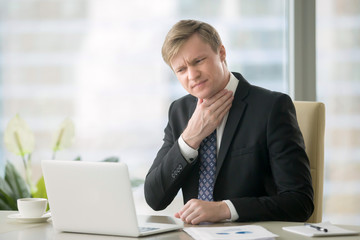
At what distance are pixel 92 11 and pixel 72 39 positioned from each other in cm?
24

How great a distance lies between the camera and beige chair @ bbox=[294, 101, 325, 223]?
7.01 ft

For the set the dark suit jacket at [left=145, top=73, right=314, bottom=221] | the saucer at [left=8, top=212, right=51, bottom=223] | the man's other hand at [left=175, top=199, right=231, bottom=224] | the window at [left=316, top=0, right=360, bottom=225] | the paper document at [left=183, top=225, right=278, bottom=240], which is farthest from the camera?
the window at [left=316, top=0, right=360, bottom=225]

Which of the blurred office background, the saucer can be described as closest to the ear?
the saucer

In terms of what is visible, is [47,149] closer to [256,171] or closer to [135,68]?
[135,68]

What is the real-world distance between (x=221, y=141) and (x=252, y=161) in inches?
5.6

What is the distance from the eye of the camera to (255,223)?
5.42 ft

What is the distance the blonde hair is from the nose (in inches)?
3.5

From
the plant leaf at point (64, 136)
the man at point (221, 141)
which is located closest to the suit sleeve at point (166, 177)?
the man at point (221, 141)

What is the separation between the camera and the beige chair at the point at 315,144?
7.01 ft

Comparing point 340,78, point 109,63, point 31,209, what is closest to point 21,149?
point 109,63

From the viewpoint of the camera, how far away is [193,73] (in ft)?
6.52

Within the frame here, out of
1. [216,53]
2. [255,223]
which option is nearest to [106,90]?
[216,53]

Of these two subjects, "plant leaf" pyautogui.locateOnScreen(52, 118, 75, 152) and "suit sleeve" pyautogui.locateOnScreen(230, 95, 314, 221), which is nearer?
"suit sleeve" pyautogui.locateOnScreen(230, 95, 314, 221)

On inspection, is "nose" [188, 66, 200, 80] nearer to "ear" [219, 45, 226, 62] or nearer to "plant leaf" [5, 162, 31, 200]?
"ear" [219, 45, 226, 62]
